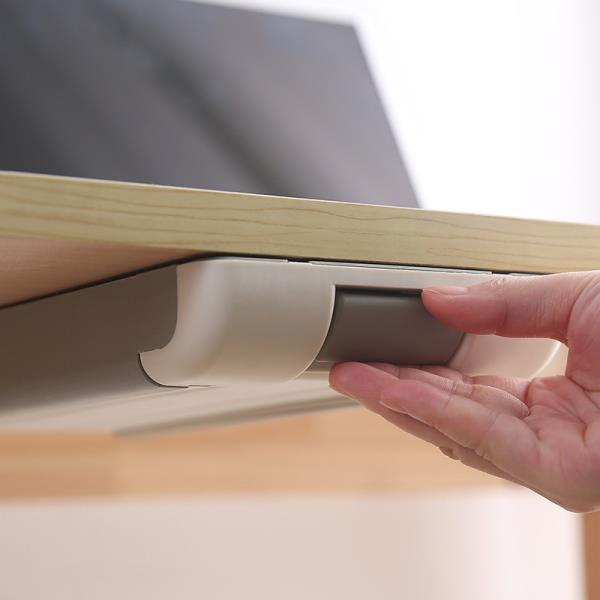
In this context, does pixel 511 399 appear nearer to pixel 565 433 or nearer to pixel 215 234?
pixel 565 433

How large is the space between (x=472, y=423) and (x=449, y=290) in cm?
9

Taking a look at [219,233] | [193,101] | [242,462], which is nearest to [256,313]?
[219,233]

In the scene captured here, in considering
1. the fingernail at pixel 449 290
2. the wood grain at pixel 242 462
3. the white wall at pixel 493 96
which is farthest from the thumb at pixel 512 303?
the white wall at pixel 493 96

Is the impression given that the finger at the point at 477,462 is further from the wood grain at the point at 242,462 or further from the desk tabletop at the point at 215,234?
the wood grain at the point at 242,462

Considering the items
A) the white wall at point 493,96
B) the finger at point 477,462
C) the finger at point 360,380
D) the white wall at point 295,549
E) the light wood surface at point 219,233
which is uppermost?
the white wall at point 493,96

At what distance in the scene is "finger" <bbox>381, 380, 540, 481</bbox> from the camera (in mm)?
599

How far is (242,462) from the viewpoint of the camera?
1698 mm

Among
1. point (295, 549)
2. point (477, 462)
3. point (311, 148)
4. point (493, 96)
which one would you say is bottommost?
point (477, 462)

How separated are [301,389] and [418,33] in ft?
5.58

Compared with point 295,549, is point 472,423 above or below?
below

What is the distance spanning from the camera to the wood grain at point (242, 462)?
1536 millimetres

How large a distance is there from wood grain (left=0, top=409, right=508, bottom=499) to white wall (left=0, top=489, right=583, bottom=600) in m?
0.05

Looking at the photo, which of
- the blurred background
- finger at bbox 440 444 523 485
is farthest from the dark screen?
finger at bbox 440 444 523 485

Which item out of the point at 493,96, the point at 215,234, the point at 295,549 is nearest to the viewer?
the point at 215,234
